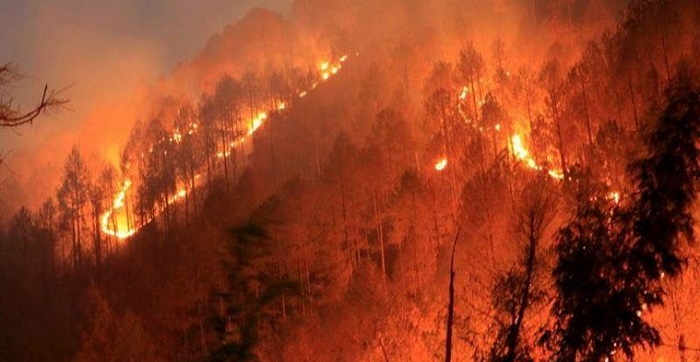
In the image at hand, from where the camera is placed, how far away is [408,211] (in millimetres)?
34781

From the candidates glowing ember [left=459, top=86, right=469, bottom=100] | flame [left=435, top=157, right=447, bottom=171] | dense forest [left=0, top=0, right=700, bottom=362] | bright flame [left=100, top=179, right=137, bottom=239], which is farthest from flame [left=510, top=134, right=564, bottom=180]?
bright flame [left=100, top=179, right=137, bottom=239]

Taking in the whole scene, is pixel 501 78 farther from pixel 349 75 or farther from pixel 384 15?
pixel 384 15

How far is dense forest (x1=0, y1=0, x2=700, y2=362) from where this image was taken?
9.38 metres

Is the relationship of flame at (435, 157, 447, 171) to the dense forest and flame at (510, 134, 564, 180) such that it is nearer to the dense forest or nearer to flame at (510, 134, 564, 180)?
the dense forest

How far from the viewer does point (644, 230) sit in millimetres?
9008

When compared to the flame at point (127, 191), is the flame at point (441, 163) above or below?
below

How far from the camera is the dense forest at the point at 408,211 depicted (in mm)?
9375

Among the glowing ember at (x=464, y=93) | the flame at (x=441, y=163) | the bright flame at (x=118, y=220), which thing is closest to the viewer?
the flame at (x=441, y=163)

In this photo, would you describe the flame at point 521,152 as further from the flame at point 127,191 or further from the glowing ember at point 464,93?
the flame at point 127,191

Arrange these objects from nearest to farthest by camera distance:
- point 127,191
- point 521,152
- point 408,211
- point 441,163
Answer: point 408,211
point 521,152
point 441,163
point 127,191

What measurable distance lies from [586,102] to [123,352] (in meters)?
27.7

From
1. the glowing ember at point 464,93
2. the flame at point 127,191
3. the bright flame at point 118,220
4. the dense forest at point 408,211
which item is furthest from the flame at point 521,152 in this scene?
the bright flame at point 118,220

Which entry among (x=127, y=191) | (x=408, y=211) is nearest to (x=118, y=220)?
(x=127, y=191)

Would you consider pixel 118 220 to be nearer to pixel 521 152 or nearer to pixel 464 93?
pixel 464 93
